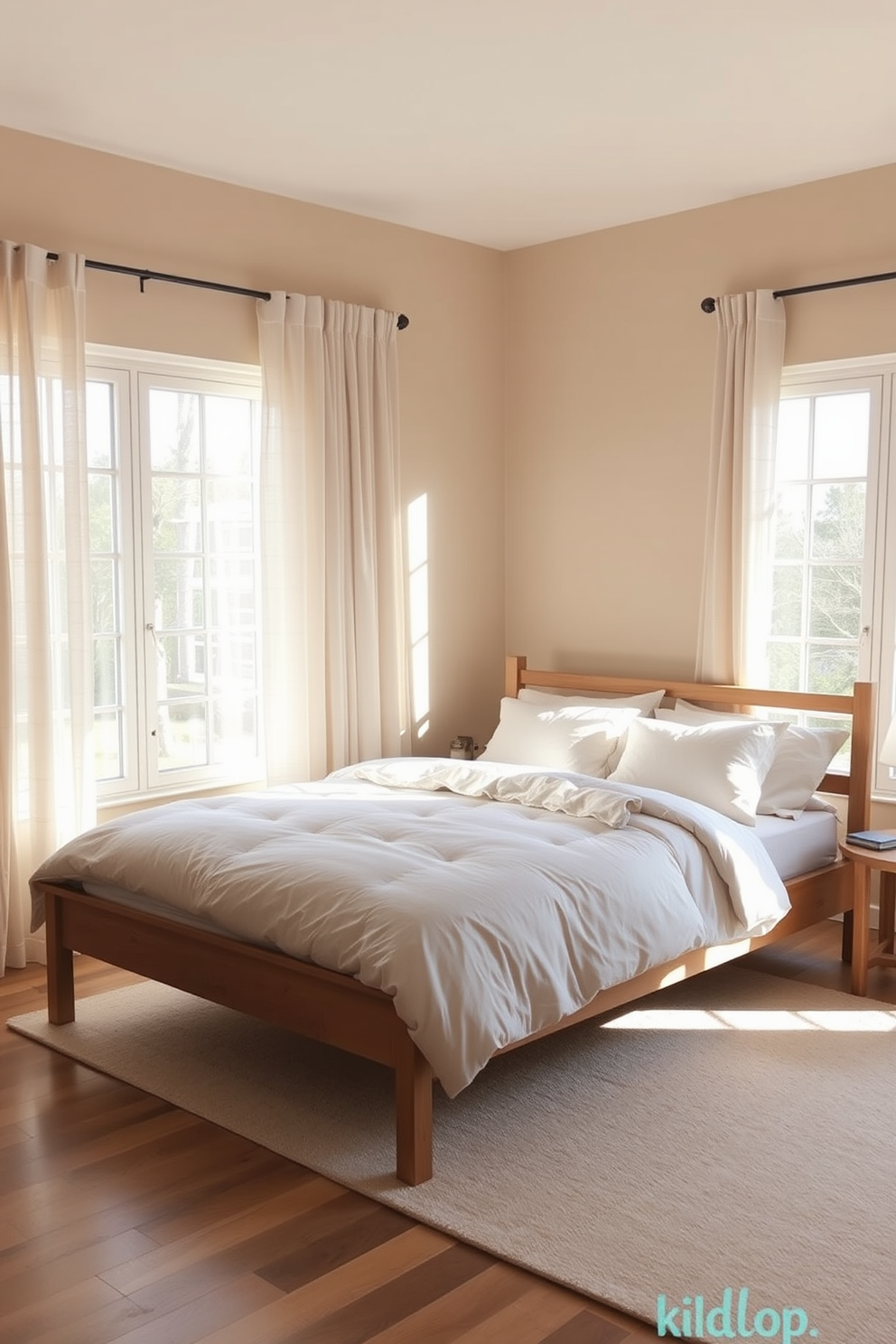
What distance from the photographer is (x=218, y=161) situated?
4.50m

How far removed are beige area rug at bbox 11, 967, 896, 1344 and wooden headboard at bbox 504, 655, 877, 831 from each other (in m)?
0.78

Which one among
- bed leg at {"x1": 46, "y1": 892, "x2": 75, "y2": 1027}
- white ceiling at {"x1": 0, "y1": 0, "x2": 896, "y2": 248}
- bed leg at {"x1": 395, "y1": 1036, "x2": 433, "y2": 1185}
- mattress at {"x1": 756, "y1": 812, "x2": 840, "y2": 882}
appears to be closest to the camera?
bed leg at {"x1": 395, "y1": 1036, "x2": 433, "y2": 1185}

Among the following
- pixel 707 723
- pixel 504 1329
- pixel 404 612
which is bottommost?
pixel 504 1329

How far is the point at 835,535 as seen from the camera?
4.77m

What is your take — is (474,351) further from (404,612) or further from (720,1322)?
(720,1322)

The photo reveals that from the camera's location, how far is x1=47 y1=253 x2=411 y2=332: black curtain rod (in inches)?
168

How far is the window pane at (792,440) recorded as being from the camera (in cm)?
484

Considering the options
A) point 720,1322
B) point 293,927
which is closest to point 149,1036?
point 293,927

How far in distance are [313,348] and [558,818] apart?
2.30 m

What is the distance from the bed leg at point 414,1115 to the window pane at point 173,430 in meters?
2.74

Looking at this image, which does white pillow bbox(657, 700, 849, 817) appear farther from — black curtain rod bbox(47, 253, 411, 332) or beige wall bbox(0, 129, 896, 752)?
black curtain rod bbox(47, 253, 411, 332)

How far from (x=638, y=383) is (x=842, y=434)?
3.19ft

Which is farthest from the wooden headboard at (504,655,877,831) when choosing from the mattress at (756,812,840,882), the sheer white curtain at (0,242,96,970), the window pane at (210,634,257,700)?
the sheer white curtain at (0,242,96,970)

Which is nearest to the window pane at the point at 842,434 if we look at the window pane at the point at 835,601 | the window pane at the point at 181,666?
the window pane at the point at 835,601
